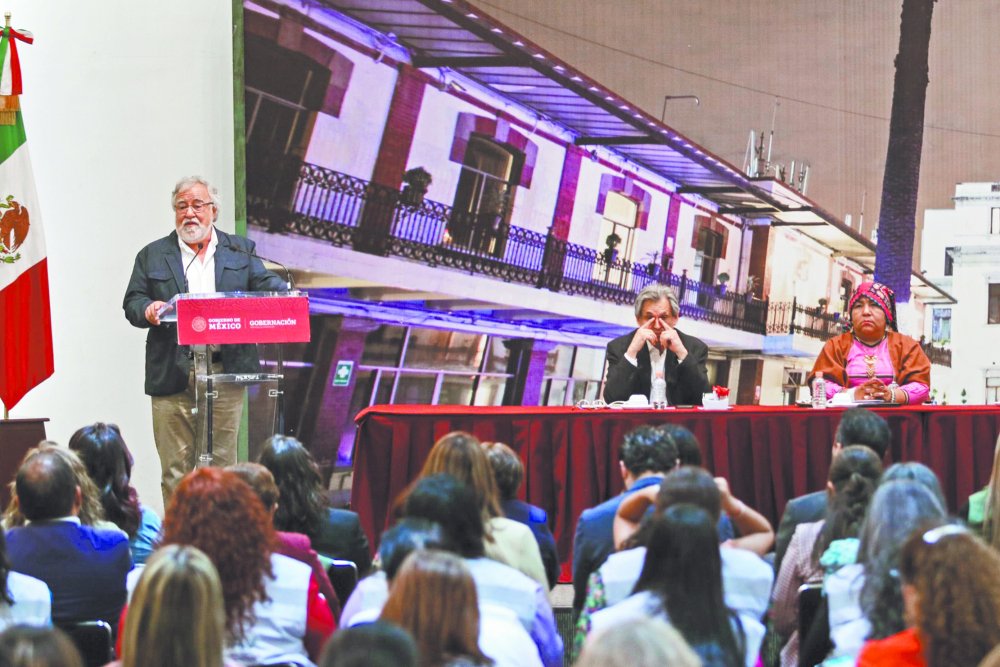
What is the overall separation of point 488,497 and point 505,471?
1.15ft

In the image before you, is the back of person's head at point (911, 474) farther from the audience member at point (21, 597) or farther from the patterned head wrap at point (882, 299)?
the patterned head wrap at point (882, 299)

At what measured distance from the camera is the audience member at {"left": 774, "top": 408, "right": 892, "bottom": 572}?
9.23 ft

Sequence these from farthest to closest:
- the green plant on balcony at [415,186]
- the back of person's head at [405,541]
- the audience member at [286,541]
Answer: the green plant on balcony at [415,186] < the audience member at [286,541] < the back of person's head at [405,541]

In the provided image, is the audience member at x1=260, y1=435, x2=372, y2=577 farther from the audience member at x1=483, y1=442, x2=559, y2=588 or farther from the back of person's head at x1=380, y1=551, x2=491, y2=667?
the back of person's head at x1=380, y1=551, x2=491, y2=667

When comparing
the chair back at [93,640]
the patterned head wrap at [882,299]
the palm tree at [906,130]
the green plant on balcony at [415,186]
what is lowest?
the chair back at [93,640]

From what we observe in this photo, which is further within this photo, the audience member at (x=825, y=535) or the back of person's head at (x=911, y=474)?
the audience member at (x=825, y=535)

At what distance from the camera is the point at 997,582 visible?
1.65 m

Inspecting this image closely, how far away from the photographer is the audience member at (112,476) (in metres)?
2.96

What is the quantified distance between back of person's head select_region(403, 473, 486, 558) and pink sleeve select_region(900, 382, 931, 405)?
329cm

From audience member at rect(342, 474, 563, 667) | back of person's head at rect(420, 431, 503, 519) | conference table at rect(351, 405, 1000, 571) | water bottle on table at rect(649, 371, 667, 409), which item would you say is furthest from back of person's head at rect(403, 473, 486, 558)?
water bottle on table at rect(649, 371, 667, 409)

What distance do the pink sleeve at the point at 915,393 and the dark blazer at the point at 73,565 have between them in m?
3.63

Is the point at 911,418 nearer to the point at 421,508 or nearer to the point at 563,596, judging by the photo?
the point at 563,596

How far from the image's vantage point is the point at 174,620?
150cm

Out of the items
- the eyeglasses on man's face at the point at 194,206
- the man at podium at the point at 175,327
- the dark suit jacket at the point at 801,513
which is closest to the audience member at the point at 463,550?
the dark suit jacket at the point at 801,513
